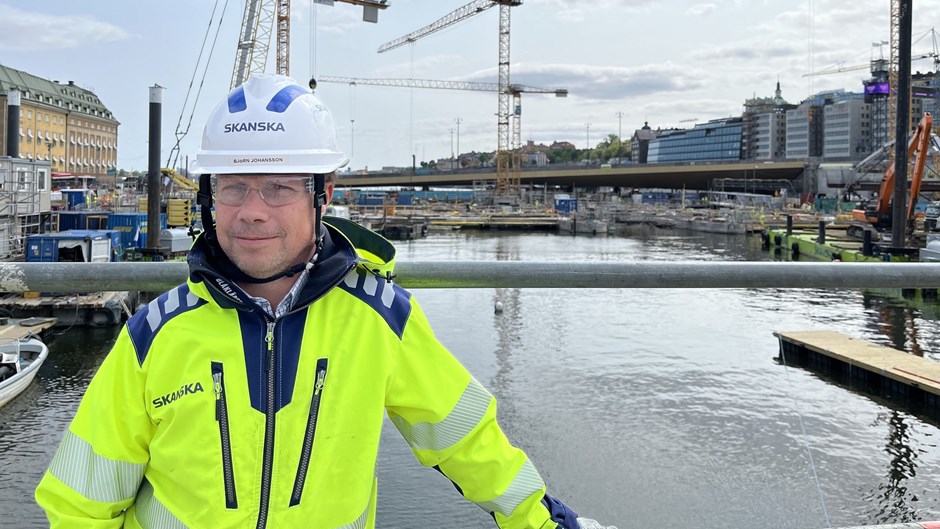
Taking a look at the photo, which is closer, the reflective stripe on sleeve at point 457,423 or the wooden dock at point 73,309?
the reflective stripe on sleeve at point 457,423

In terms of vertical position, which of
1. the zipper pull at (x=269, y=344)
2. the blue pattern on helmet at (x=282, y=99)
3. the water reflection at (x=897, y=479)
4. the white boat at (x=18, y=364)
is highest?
the blue pattern on helmet at (x=282, y=99)

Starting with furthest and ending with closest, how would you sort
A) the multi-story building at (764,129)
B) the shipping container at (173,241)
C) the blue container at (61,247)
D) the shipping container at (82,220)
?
the multi-story building at (764,129) → the shipping container at (82,220) → the shipping container at (173,241) → the blue container at (61,247)

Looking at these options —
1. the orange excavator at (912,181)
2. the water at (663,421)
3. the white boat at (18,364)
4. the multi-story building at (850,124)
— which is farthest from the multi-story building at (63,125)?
the multi-story building at (850,124)

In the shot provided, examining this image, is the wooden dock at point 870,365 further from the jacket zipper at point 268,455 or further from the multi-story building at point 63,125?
the multi-story building at point 63,125

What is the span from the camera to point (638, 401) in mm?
13766

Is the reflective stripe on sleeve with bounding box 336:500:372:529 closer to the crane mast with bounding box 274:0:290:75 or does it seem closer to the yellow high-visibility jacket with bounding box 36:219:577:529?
the yellow high-visibility jacket with bounding box 36:219:577:529

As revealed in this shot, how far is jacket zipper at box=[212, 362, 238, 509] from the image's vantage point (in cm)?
117

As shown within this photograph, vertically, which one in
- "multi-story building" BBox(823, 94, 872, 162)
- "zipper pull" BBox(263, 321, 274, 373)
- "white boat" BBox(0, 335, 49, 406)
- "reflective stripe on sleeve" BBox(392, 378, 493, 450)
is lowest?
"white boat" BBox(0, 335, 49, 406)

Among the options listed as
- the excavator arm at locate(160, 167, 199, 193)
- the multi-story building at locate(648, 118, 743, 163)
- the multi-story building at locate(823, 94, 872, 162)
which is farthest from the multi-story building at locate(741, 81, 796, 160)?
the excavator arm at locate(160, 167, 199, 193)

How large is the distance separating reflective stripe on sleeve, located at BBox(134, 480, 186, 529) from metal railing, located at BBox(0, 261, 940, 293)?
62cm

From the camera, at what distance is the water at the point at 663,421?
10.1 meters

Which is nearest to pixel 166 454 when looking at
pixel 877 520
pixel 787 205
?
pixel 877 520

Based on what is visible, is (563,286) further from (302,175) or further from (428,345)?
(302,175)

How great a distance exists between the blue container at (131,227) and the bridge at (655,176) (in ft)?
153
